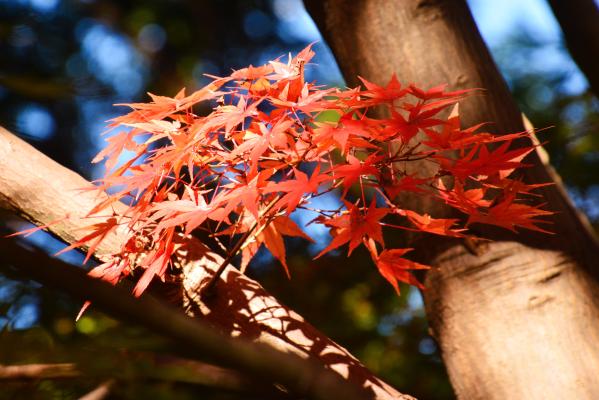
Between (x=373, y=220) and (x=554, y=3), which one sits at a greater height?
(x=554, y=3)

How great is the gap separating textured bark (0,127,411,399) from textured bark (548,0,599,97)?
777 mm

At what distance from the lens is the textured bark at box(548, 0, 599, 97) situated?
1.08m

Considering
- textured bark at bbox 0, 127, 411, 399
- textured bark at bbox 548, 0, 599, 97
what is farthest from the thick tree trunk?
textured bark at bbox 548, 0, 599, 97

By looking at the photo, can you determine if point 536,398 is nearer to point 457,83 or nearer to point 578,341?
point 578,341

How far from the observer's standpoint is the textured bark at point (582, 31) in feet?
3.54

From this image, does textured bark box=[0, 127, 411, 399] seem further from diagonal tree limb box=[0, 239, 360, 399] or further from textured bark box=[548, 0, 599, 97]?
textured bark box=[548, 0, 599, 97]

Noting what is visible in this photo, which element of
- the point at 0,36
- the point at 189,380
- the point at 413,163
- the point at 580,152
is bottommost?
the point at 189,380

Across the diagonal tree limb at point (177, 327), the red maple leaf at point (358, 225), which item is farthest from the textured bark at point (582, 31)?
the diagonal tree limb at point (177, 327)

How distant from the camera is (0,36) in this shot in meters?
1.02

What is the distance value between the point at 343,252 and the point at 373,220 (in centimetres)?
122

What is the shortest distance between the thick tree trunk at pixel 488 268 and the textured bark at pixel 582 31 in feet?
0.99

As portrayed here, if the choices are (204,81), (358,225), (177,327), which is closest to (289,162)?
(358,225)

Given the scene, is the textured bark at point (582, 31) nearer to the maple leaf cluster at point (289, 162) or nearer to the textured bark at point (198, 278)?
the maple leaf cluster at point (289, 162)

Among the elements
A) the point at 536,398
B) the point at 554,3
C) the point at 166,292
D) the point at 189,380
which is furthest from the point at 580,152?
the point at 189,380
